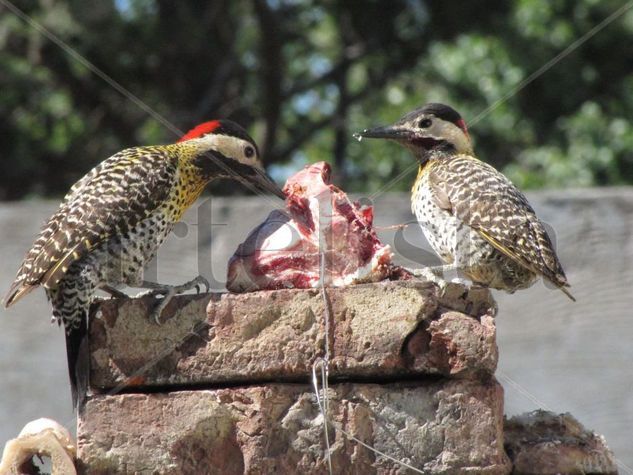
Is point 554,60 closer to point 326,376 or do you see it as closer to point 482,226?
point 482,226

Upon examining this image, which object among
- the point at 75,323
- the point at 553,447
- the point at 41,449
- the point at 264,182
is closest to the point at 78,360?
the point at 75,323

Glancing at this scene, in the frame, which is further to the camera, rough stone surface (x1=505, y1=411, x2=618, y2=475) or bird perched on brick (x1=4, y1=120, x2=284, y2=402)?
bird perched on brick (x1=4, y1=120, x2=284, y2=402)

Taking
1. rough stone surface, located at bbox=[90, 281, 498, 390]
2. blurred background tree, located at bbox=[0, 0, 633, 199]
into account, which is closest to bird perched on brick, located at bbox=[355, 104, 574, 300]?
rough stone surface, located at bbox=[90, 281, 498, 390]

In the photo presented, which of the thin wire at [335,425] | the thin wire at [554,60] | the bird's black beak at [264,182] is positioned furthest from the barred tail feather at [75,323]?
the thin wire at [554,60]

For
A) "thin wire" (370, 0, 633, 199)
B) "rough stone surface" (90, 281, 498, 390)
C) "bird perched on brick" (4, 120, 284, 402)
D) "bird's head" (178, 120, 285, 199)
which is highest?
"thin wire" (370, 0, 633, 199)

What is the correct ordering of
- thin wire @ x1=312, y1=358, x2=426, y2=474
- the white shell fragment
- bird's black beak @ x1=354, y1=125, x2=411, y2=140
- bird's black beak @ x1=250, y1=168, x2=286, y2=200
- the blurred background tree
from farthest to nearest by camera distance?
the blurred background tree < bird's black beak @ x1=354, y1=125, x2=411, y2=140 < bird's black beak @ x1=250, y1=168, x2=286, y2=200 < the white shell fragment < thin wire @ x1=312, y1=358, x2=426, y2=474

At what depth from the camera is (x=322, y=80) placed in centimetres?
1309

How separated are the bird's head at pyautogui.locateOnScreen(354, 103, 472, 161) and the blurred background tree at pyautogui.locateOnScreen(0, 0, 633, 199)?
179 inches

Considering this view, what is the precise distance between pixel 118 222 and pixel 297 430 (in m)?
1.19

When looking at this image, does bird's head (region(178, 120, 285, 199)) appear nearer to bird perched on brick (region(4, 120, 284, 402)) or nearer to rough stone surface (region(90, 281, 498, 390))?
bird perched on brick (region(4, 120, 284, 402))

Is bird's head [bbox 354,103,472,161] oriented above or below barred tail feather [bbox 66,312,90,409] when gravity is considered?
above

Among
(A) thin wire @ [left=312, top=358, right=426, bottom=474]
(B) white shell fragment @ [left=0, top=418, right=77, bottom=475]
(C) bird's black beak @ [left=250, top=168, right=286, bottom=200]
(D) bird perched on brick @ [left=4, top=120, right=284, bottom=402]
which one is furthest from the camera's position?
(C) bird's black beak @ [left=250, top=168, right=286, bottom=200]

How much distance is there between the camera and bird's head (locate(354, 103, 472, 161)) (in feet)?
20.0

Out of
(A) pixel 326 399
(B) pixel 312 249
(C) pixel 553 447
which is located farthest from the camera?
(B) pixel 312 249
